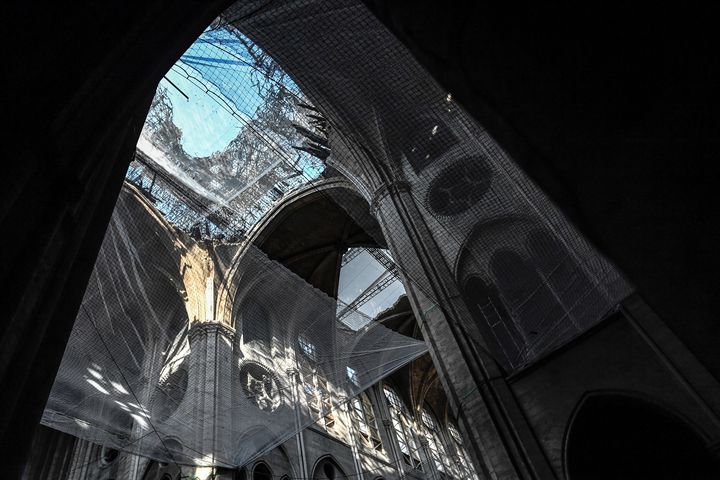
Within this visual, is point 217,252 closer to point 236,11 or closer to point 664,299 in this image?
point 236,11

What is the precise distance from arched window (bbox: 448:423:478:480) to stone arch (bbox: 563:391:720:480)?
11979 mm

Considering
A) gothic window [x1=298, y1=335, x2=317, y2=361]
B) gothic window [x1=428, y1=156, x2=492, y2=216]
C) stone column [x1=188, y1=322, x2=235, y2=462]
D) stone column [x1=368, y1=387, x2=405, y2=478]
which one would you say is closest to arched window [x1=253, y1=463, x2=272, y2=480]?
stone column [x1=188, y1=322, x2=235, y2=462]

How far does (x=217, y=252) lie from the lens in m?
14.0

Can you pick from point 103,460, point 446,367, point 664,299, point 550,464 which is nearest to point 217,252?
point 103,460

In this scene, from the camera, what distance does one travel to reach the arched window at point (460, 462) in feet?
61.4

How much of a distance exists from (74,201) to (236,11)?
4.19 metres

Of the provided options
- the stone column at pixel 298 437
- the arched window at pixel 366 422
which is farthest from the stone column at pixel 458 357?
the arched window at pixel 366 422

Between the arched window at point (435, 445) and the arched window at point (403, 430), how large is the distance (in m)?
0.88

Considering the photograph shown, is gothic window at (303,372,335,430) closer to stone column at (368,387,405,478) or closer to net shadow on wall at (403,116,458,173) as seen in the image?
stone column at (368,387,405,478)

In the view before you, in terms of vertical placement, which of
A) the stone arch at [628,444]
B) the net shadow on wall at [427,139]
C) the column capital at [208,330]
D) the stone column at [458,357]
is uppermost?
the column capital at [208,330]

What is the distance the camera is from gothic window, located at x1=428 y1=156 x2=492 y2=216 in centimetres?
713

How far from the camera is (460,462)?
19141 millimetres

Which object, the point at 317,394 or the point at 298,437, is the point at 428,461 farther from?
the point at 317,394

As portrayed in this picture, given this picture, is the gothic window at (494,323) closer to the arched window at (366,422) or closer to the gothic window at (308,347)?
the gothic window at (308,347)
